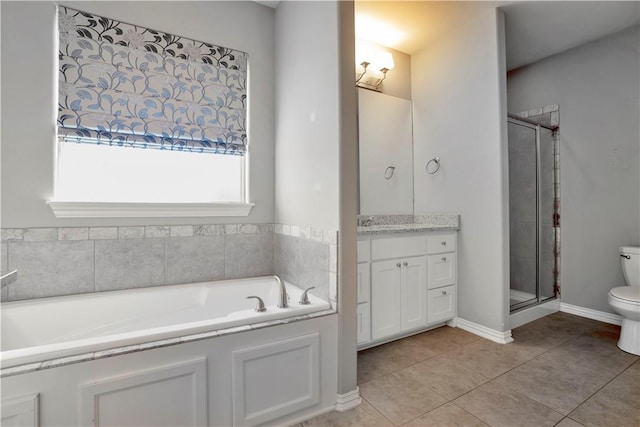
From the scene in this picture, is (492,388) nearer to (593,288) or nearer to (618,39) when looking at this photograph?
(593,288)

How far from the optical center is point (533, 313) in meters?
2.82

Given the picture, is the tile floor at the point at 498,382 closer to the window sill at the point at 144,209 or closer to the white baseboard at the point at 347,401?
the white baseboard at the point at 347,401

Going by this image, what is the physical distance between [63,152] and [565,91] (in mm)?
4250

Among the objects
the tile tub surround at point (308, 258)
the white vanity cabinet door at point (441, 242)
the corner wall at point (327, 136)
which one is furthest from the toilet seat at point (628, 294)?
the tile tub surround at point (308, 258)

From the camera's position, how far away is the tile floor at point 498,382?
5.04ft

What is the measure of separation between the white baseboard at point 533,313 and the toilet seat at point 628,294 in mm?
651

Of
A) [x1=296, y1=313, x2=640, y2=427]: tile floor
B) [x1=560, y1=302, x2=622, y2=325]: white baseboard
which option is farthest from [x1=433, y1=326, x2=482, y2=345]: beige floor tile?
[x1=560, y1=302, x2=622, y2=325]: white baseboard

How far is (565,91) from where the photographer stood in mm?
2994

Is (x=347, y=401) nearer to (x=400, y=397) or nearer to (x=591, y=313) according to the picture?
(x=400, y=397)

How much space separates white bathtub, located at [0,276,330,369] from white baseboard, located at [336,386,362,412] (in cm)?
50

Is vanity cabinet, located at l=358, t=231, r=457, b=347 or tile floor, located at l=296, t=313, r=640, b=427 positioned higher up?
vanity cabinet, located at l=358, t=231, r=457, b=347

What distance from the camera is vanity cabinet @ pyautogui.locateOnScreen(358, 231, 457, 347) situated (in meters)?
2.18

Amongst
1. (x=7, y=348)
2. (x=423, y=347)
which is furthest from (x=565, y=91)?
(x=7, y=348)

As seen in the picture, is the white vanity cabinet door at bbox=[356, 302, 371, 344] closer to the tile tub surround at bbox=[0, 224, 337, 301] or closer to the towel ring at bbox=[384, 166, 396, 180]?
the tile tub surround at bbox=[0, 224, 337, 301]
